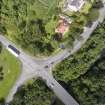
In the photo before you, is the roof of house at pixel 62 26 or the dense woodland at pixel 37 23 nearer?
the dense woodland at pixel 37 23

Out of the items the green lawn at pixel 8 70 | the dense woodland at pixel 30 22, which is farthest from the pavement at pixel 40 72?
the dense woodland at pixel 30 22

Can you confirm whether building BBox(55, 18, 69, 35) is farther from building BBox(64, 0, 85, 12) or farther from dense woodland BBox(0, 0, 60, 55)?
building BBox(64, 0, 85, 12)

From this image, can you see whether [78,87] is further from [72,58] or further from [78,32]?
[78,32]

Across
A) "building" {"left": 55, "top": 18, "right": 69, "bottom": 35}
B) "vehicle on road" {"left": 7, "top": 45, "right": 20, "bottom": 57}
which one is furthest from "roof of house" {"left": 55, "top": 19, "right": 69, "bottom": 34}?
"vehicle on road" {"left": 7, "top": 45, "right": 20, "bottom": 57}

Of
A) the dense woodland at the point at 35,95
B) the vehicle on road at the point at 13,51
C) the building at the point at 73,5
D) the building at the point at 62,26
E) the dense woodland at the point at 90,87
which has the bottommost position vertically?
the dense woodland at the point at 35,95

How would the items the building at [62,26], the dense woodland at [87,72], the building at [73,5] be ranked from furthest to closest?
the building at [73,5]
the building at [62,26]
the dense woodland at [87,72]

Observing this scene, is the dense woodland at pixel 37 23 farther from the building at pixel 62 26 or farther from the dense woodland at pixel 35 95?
the dense woodland at pixel 35 95
